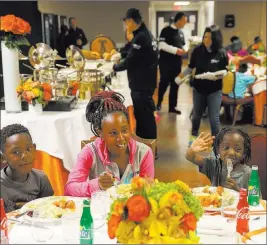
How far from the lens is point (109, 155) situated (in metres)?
2.05

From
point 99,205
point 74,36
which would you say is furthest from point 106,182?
point 74,36

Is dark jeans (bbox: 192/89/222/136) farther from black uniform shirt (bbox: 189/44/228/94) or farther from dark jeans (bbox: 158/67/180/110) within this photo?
dark jeans (bbox: 158/67/180/110)

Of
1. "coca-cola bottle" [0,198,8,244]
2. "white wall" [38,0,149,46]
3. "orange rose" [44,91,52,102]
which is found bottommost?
"coca-cola bottle" [0,198,8,244]

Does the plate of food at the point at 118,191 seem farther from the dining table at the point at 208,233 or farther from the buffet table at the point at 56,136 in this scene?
the buffet table at the point at 56,136

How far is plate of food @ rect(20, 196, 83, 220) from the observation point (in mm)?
1627

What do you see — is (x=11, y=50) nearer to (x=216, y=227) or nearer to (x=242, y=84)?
(x=216, y=227)

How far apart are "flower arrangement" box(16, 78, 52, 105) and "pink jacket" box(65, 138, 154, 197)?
1154 millimetres

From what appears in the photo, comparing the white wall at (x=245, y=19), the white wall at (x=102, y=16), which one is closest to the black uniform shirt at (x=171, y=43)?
the white wall at (x=245, y=19)

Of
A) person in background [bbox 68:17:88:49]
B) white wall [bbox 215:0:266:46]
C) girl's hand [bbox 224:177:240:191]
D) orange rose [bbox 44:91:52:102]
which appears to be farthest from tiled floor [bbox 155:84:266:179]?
white wall [bbox 215:0:266:46]

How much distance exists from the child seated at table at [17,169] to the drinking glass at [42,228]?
353 mm

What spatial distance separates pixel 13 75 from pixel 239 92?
314 cm

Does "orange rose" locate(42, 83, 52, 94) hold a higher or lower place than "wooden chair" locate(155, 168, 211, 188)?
higher

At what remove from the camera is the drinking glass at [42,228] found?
4.84 ft

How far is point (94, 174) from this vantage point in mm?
2070
